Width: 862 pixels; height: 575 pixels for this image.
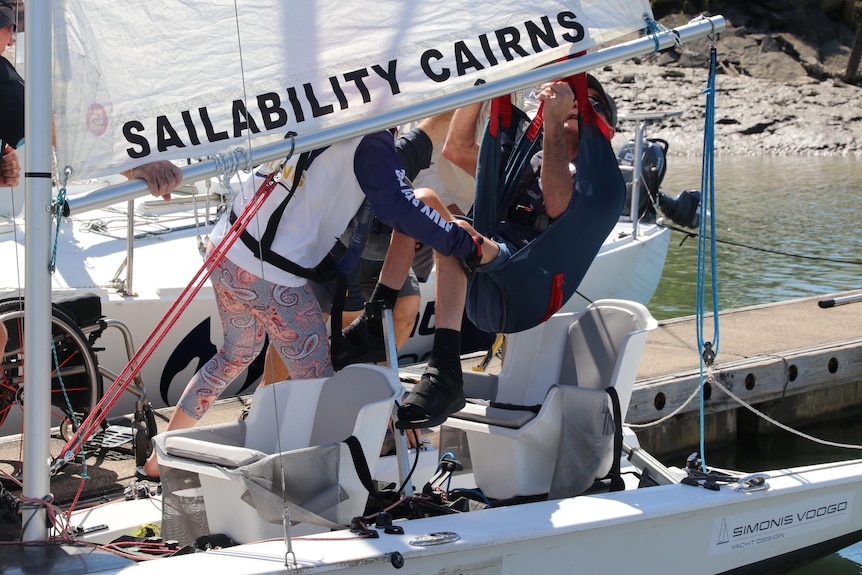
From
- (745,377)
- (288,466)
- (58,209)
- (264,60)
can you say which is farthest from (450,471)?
(745,377)

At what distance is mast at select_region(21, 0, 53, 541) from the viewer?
3.05 m

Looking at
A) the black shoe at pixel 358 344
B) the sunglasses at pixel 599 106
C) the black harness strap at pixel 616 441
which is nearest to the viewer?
the black harness strap at pixel 616 441

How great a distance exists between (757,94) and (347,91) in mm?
32201

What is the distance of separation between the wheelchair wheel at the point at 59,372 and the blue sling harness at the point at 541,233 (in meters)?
2.00

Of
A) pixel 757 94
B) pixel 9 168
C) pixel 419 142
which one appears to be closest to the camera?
pixel 9 168

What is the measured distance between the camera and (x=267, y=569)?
315 cm

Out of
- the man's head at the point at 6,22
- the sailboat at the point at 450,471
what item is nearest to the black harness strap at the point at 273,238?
the sailboat at the point at 450,471

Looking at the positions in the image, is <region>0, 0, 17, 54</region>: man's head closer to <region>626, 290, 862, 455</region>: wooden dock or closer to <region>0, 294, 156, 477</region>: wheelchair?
<region>0, 294, 156, 477</region>: wheelchair

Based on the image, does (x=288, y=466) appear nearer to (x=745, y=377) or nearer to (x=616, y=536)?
(x=616, y=536)

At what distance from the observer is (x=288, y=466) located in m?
3.52

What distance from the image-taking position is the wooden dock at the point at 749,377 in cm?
684

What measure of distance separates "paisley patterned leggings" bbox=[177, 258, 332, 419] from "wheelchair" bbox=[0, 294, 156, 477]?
0.94 meters

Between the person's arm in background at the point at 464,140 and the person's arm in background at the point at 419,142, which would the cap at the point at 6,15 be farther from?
the person's arm in background at the point at 464,140

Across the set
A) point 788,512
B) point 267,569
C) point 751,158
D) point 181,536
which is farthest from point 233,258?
point 751,158
